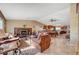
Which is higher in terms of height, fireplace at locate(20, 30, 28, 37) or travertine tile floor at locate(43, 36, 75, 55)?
fireplace at locate(20, 30, 28, 37)

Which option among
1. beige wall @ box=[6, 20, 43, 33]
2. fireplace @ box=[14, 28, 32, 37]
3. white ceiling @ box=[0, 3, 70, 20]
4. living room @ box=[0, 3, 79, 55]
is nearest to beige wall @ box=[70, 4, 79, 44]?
living room @ box=[0, 3, 79, 55]

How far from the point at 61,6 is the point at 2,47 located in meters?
1.15

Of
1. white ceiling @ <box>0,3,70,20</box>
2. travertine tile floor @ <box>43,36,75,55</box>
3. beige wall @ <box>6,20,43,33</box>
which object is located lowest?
travertine tile floor @ <box>43,36,75,55</box>

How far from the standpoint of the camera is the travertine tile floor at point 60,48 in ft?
6.87

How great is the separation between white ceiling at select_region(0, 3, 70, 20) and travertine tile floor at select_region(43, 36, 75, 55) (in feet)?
1.50

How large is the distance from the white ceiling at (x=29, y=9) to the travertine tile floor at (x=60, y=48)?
0.46 metres

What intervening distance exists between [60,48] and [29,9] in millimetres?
802

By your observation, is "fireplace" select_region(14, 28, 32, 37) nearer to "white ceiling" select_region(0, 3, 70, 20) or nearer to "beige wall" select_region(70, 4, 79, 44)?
"white ceiling" select_region(0, 3, 70, 20)

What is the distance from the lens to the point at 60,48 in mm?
2096

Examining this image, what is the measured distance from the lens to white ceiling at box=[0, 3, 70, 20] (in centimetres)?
209

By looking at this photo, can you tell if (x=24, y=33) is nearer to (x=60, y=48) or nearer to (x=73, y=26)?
(x=60, y=48)

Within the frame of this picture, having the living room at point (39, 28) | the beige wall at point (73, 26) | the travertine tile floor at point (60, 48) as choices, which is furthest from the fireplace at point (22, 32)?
the beige wall at point (73, 26)
